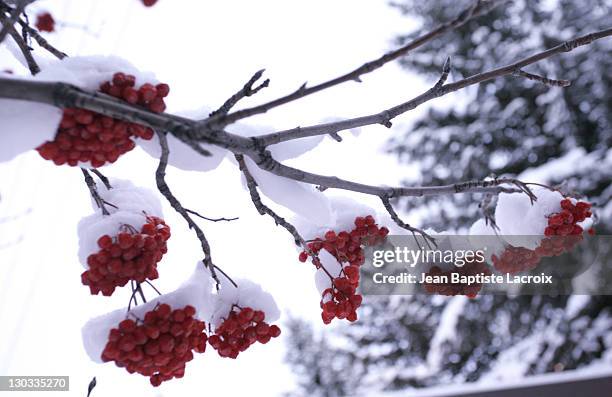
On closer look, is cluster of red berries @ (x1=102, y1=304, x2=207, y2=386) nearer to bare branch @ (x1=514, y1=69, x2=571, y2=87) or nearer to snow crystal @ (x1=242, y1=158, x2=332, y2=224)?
snow crystal @ (x1=242, y1=158, x2=332, y2=224)

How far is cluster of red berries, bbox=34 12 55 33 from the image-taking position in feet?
6.42

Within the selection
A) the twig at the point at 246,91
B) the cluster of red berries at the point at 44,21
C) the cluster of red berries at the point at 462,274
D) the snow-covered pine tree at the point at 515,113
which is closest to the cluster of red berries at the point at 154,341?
the twig at the point at 246,91

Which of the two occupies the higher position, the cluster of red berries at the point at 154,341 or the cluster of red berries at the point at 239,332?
the cluster of red berries at the point at 239,332

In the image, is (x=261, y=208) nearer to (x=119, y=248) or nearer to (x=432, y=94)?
(x=119, y=248)

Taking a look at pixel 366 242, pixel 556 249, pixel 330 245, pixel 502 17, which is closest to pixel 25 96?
pixel 330 245

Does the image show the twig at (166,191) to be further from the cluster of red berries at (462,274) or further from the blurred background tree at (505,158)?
the blurred background tree at (505,158)

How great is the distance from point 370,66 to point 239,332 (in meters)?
0.72

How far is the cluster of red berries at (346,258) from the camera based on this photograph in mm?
1405

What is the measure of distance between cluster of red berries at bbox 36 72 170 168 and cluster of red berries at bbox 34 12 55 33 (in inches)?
46.4

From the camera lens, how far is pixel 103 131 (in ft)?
3.20

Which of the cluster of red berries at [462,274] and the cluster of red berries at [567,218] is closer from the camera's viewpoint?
the cluster of red berries at [567,218]

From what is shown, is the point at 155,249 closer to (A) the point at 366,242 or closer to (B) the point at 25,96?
(B) the point at 25,96

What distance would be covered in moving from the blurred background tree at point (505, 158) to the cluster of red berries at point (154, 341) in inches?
232

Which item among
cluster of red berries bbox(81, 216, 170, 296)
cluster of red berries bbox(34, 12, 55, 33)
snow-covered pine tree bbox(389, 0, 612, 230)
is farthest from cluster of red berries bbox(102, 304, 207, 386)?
snow-covered pine tree bbox(389, 0, 612, 230)
